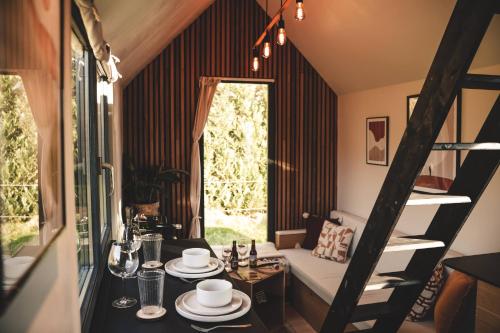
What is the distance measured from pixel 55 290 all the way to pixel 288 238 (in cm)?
426

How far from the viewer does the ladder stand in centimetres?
122

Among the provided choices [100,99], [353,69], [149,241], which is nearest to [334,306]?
[149,241]

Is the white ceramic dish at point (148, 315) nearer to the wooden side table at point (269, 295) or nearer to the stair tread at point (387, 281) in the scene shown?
the stair tread at point (387, 281)

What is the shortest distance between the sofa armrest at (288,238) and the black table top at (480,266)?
309cm

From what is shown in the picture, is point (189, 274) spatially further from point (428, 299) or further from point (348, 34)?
point (348, 34)

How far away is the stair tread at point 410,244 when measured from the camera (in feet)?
4.76

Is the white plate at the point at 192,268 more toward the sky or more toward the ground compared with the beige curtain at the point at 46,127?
more toward the ground

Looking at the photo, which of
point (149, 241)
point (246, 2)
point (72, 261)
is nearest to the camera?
point (72, 261)

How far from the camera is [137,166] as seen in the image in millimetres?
4652

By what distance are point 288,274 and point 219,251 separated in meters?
0.78

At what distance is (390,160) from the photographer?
14.0 ft

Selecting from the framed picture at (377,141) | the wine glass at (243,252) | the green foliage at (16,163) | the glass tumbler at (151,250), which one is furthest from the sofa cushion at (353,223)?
the green foliage at (16,163)

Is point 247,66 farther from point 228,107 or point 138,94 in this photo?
point 138,94

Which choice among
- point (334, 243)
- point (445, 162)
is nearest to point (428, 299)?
point (445, 162)
